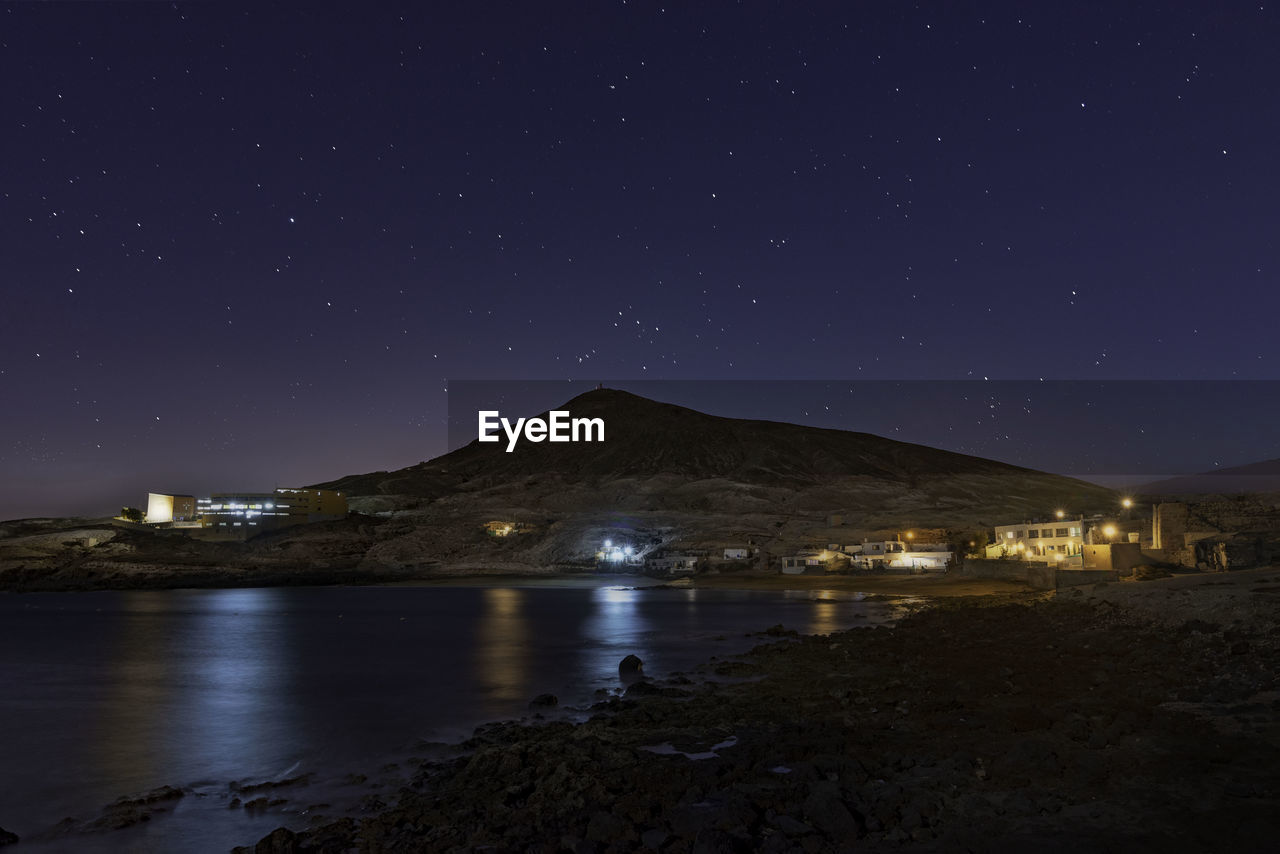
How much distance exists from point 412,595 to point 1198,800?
89361 millimetres

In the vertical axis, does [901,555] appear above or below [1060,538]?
below

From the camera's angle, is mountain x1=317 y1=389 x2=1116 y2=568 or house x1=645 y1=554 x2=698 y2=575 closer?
house x1=645 y1=554 x2=698 y2=575

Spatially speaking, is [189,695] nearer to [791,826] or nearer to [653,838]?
[653,838]

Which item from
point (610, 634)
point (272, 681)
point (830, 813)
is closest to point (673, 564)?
point (610, 634)

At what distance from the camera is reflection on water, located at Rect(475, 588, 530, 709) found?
1116 inches

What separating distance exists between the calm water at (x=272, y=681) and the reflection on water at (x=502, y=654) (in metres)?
0.17

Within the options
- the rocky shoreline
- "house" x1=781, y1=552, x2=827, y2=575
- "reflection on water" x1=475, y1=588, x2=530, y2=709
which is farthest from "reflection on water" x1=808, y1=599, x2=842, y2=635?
"house" x1=781, y1=552, x2=827, y2=575

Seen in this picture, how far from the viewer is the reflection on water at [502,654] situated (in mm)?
28339

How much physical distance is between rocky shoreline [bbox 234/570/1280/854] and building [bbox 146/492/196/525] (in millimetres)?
145973

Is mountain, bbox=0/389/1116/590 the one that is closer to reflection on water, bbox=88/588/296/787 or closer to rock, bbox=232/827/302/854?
reflection on water, bbox=88/588/296/787

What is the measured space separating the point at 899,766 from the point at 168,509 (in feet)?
519

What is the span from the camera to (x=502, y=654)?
39.8 metres

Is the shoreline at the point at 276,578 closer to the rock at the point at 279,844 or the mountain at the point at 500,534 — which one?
the mountain at the point at 500,534

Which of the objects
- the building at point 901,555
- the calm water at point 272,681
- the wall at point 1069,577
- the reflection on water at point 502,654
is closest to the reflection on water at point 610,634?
the calm water at point 272,681
